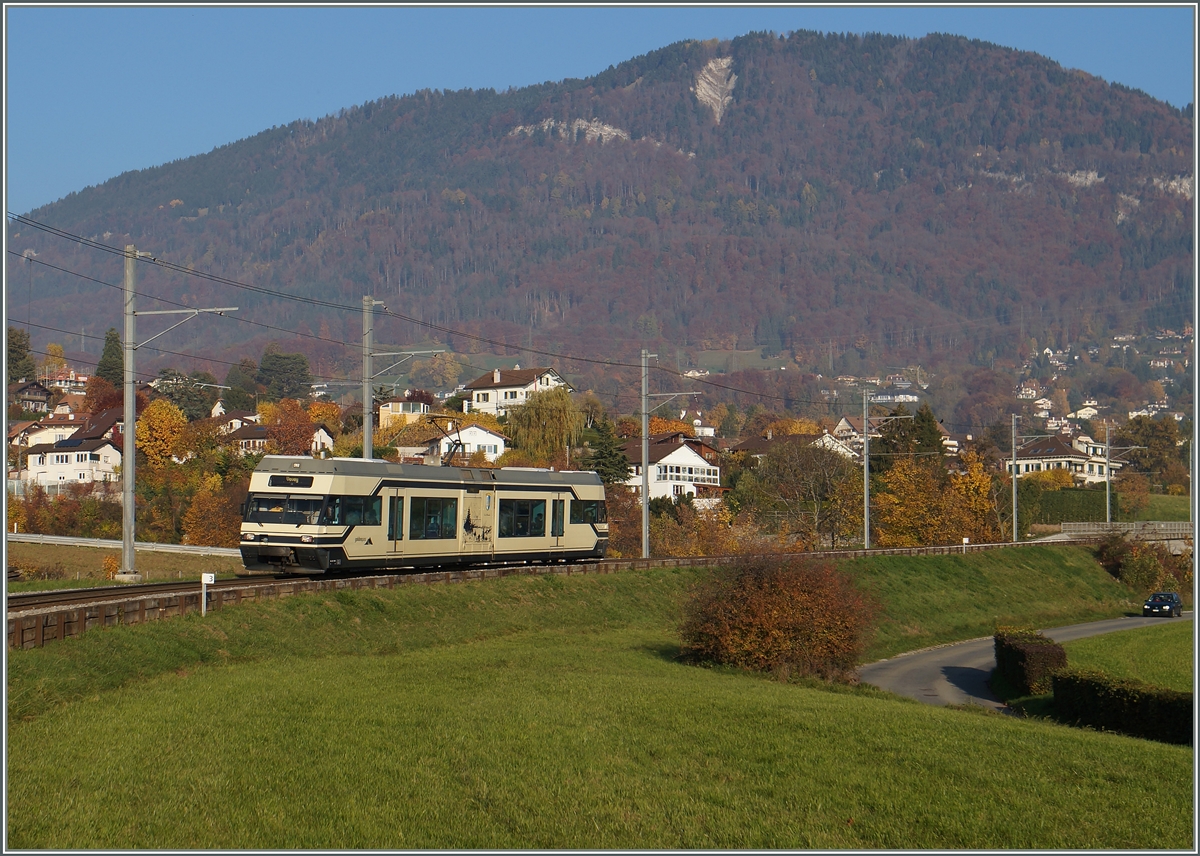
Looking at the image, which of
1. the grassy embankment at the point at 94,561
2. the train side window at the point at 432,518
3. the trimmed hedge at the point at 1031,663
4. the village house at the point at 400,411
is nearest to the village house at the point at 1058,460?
the village house at the point at 400,411

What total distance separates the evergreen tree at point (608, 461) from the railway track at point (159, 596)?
207 ft

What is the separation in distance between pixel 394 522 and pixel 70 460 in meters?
111

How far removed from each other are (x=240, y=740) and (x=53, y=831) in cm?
445

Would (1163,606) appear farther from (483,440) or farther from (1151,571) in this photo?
(483,440)

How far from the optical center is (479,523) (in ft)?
135

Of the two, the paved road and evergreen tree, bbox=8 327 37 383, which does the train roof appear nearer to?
the paved road

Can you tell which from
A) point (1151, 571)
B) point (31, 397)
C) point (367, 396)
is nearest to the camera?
point (367, 396)

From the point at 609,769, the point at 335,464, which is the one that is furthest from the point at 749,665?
the point at 609,769

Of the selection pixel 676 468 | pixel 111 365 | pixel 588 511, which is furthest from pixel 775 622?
pixel 111 365

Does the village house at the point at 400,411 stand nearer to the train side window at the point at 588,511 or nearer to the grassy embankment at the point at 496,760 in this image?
the train side window at the point at 588,511

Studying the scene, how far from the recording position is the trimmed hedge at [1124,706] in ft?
86.3

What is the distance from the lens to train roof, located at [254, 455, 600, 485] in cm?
3447

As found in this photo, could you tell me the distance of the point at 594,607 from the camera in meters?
42.8

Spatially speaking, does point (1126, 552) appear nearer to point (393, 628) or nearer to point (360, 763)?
point (393, 628)
